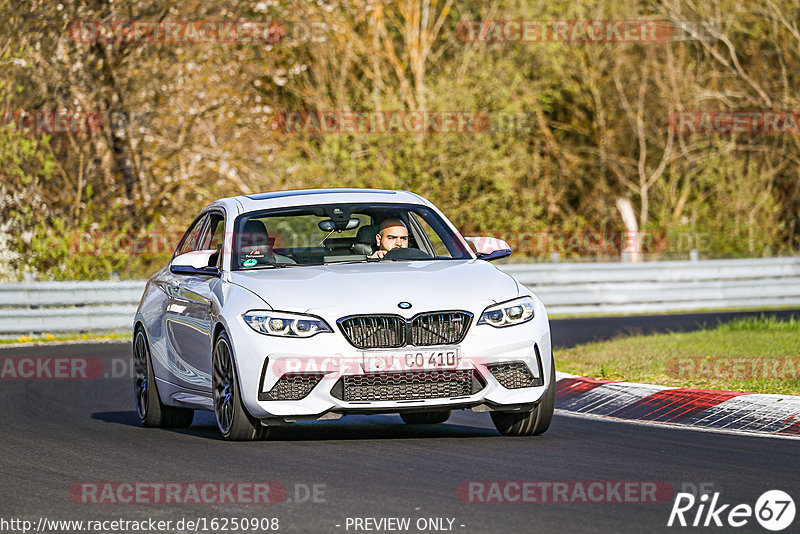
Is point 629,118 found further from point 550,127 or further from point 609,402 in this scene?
point 609,402

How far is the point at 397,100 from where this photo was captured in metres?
37.0

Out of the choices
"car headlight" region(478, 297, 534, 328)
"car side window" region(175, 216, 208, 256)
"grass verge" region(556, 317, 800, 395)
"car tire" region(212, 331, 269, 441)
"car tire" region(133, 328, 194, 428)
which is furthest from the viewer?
"grass verge" region(556, 317, 800, 395)

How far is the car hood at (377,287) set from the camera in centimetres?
902

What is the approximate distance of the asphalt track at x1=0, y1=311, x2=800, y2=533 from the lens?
683cm

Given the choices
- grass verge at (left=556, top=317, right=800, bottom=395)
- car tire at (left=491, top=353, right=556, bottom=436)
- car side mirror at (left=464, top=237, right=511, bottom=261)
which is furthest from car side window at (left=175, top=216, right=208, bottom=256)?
grass verge at (left=556, top=317, right=800, bottom=395)

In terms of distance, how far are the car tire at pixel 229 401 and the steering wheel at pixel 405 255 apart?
1.45 metres

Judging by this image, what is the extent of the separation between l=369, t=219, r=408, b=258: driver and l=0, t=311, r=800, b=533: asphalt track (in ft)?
4.32

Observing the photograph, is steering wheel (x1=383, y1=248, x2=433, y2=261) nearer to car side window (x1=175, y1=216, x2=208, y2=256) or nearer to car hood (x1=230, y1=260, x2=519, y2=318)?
car hood (x1=230, y1=260, x2=519, y2=318)

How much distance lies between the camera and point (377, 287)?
9.21 metres

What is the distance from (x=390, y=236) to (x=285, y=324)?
1.93 metres

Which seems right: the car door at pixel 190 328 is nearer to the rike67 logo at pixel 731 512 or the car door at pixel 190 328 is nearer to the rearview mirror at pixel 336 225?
the rearview mirror at pixel 336 225

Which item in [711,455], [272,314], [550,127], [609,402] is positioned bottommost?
[550,127]

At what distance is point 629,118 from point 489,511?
1423 inches

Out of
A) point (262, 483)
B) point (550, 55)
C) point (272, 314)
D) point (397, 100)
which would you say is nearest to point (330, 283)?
point (272, 314)
